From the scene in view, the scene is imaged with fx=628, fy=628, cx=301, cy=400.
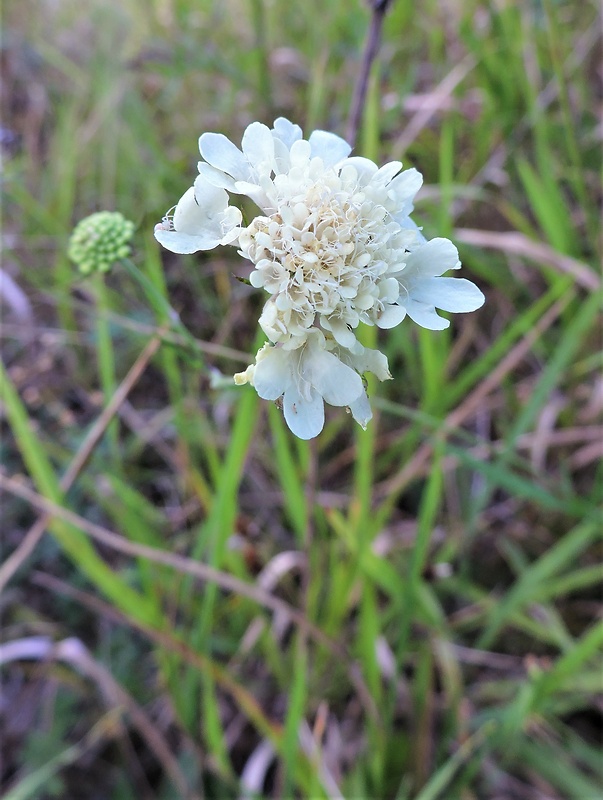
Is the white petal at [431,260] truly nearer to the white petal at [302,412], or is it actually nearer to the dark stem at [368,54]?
the white petal at [302,412]

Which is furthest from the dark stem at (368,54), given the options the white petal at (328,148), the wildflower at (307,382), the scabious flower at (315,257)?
the wildflower at (307,382)

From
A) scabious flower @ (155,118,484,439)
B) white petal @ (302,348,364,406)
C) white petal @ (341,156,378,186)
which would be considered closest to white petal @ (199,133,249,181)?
scabious flower @ (155,118,484,439)

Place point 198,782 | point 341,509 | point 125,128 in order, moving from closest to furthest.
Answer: point 198,782
point 341,509
point 125,128

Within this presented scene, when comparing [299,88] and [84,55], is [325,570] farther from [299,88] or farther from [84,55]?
[84,55]

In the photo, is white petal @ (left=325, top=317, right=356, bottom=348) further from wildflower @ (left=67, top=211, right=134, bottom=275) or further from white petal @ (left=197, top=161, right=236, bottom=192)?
wildflower @ (left=67, top=211, right=134, bottom=275)

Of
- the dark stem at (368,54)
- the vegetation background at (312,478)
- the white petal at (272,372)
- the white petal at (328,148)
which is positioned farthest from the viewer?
the vegetation background at (312,478)

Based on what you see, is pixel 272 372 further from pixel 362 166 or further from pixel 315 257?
pixel 362 166

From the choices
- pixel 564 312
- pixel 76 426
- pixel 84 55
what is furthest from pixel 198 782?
pixel 84 55
